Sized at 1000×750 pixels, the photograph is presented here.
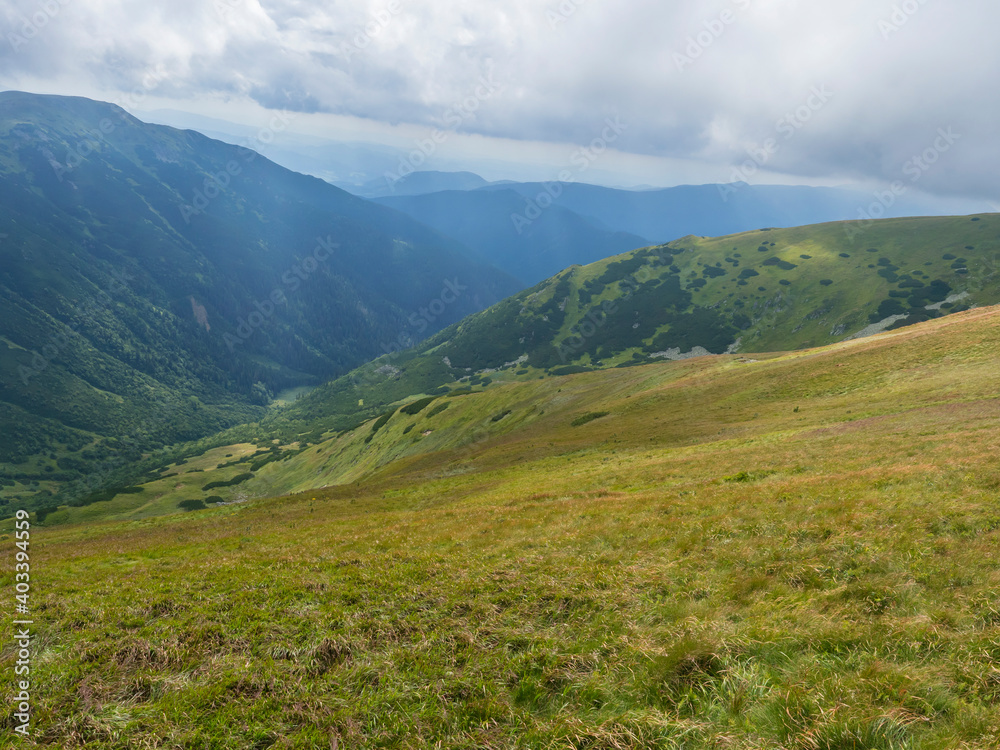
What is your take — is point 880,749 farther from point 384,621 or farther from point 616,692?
point 384,621

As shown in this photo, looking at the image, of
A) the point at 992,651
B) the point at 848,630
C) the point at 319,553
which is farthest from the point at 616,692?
the point at 319,553

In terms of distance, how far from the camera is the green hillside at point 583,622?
7105mm

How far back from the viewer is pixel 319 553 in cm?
1886

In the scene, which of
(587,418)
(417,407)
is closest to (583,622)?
(587,418)

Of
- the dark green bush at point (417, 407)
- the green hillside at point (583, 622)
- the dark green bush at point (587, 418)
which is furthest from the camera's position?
the dark green bush at point (417, 407)

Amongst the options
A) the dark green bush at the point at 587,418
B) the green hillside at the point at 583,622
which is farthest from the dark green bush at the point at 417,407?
the green hillside at the point at 583,622

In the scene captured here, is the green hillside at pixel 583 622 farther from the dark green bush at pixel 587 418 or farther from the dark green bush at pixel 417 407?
the dark green bush at pixel 417 407

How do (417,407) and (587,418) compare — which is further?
(417,407)

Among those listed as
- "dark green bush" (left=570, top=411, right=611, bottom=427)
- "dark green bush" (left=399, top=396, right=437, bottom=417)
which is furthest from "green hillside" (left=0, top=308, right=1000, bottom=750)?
"dark green bush" (left=399, top=396, right=437, bottom=417)

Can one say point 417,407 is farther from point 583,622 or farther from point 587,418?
point 583,622

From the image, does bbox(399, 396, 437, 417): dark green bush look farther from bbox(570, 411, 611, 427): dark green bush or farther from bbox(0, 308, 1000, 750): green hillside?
bbox(0, 308, 1000, 750): green hillside

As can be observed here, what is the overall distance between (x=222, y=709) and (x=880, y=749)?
34.9 ft

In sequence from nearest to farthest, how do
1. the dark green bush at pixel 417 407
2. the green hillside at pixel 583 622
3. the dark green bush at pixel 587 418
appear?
1. the green hillside at pixel 583 622
2. the dark green bush at pixel 587 418
3. the dark green bush at pixel 417 407

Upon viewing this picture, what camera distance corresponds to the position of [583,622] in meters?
10.7
